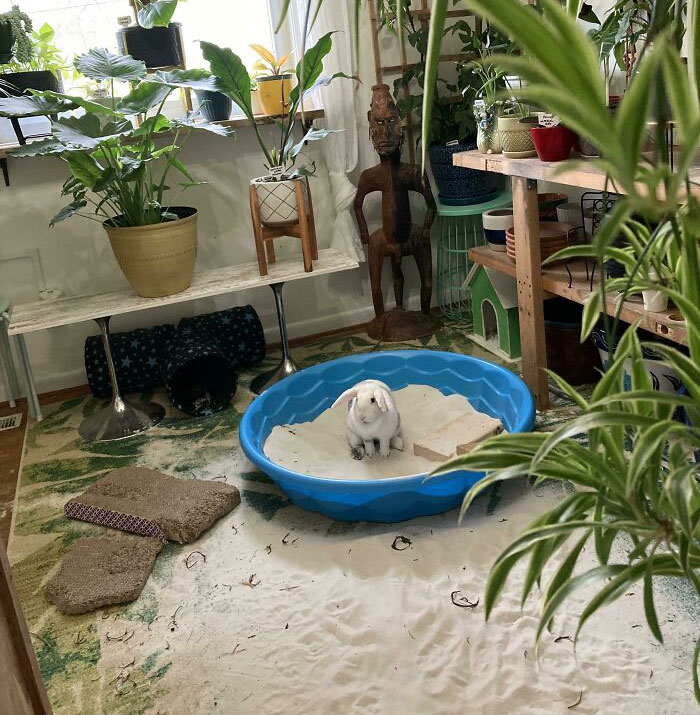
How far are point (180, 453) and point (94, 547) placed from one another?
553 millimetres

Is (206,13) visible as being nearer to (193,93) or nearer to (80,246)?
(193,93)

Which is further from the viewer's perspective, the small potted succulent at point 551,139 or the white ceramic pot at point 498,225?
the white ceramic pot at point 498,225

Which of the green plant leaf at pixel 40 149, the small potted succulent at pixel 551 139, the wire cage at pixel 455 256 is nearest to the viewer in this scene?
the small potted succulent at pixel 551 139

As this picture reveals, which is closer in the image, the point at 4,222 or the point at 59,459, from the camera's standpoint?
the point at 59,459

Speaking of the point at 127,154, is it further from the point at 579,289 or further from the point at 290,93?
the point at 579,289

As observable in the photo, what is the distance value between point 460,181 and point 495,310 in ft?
1.89

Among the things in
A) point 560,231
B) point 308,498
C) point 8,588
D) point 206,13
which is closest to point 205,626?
point 308,498

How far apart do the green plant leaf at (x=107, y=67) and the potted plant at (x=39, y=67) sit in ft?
1.21

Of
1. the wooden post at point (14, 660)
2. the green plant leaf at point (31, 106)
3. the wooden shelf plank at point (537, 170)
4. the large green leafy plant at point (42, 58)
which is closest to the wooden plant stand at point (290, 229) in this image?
the wooden shelf plank at point (537, 170)

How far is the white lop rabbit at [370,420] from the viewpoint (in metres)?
2.17

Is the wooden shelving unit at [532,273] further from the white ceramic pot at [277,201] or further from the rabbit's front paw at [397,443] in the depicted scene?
the white ceramic pot at [277,201]

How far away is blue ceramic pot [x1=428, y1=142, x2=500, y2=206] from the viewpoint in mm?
A: 3139

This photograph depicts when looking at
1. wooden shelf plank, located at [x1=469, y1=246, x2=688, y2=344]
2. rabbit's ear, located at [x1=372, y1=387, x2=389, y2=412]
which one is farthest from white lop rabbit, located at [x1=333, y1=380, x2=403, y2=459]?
wooden shelf plank, located at [x1=469, y1=246, x2=688, y2=344]

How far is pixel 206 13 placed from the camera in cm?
314
